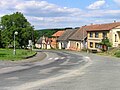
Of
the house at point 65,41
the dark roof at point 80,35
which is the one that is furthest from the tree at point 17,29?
the house at point 65,41

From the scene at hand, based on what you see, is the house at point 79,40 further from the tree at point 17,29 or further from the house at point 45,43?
the house at point 45,43

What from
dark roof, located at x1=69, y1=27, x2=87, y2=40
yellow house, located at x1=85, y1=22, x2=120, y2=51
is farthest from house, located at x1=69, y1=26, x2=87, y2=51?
yellow house, located at x1=85, y1=22, x2=120, y2=51

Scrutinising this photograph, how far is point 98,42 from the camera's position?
8212 centimetres

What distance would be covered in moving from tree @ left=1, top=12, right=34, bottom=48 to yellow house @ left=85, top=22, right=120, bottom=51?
1715 cm

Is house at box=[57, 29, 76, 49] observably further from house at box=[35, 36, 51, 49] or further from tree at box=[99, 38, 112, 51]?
tree at box=[99, 38, 112, 51]

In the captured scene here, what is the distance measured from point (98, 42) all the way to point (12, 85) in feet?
215

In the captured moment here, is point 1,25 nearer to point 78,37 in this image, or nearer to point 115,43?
point 78,37

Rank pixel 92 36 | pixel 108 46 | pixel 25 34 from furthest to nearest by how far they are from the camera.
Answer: pixel 25 34 → pixel 92 36 → pixel 108 46

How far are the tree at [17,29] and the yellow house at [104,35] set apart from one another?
17153 millimetres

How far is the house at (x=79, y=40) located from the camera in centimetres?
9468

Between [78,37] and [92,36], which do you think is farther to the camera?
[78,37]

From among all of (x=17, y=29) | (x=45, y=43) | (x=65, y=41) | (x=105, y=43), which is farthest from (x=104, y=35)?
(x=45, y=43)

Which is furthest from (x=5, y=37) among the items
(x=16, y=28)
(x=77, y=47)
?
(x=77, y=47)

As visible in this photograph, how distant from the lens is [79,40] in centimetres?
9750
